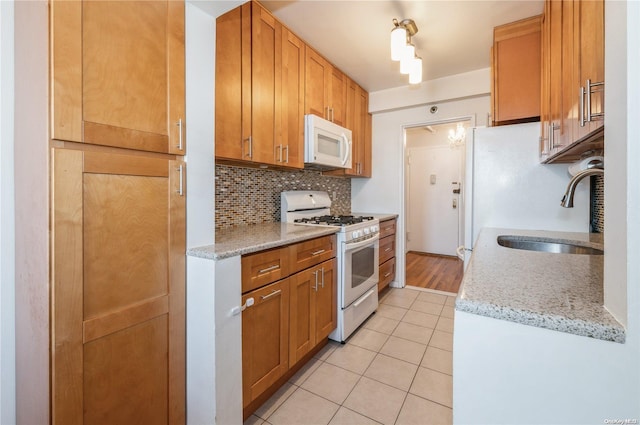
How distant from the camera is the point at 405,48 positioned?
185cm

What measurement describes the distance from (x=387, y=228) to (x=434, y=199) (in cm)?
250

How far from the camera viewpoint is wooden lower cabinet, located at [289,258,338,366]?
5.61ft

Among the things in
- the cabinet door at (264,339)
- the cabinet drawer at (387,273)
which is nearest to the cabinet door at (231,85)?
the cabinet door at (264,339)

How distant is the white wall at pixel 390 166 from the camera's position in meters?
3.30

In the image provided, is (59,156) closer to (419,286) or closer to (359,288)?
(359,288)

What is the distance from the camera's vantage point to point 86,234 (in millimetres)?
943

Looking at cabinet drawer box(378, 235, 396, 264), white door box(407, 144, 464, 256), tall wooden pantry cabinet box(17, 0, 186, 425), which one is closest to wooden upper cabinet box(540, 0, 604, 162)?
tall wooden pantry cabinet box(17, 0, 186, 425)

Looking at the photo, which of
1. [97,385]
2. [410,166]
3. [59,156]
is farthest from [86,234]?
[410,166]

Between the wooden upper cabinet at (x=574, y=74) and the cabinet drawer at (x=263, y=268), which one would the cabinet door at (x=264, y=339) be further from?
the wooden upper cabinet at (x=574, y=74)

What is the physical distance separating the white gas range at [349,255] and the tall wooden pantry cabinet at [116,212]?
47.2 inches

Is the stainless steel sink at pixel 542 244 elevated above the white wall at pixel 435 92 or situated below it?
below

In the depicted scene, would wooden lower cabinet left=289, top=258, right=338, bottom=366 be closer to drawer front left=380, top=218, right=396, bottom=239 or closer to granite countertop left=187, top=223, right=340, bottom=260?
granite countertop left=187, top=223, right=340, bottom=260

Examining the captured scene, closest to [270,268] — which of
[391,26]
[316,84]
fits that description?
[316,84]

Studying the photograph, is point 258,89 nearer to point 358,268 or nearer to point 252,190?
point 252,190
